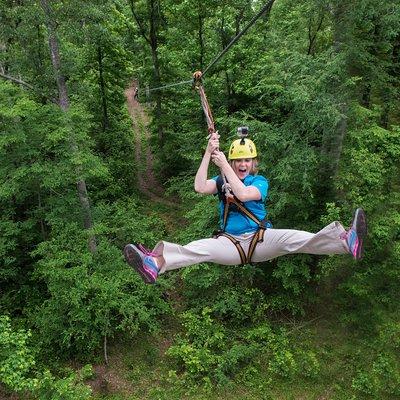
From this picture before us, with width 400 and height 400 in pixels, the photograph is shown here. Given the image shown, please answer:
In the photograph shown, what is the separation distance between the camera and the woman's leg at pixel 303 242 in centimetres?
380

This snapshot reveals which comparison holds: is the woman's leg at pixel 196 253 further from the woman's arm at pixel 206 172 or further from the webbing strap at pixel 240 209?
the woman's arm at pixel 206 172

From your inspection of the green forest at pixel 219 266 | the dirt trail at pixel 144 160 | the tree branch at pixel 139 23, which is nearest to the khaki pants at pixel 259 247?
the green forest at pixel 219 266

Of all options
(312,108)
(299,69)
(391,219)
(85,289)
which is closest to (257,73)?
(299,69)

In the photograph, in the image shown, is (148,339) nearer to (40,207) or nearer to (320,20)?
(40,207)

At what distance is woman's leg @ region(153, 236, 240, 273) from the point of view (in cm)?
385

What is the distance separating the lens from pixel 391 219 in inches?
336

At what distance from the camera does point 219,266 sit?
35.2 ft

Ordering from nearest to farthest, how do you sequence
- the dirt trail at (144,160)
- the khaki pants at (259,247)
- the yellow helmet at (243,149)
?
the khaki pants at (259,247)
the yellow helmet at (243,149)
the dirt trail at (144,160)

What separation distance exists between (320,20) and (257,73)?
8.39ft

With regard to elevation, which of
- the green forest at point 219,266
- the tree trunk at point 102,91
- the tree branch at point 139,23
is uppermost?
the tree branch at point 139,23

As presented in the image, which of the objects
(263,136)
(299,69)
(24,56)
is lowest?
(263,136)

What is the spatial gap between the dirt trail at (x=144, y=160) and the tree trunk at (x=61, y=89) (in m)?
3.58

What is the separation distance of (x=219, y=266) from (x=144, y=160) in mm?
8663

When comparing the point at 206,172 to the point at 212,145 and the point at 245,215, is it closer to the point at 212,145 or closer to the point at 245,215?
the point at 212,145
